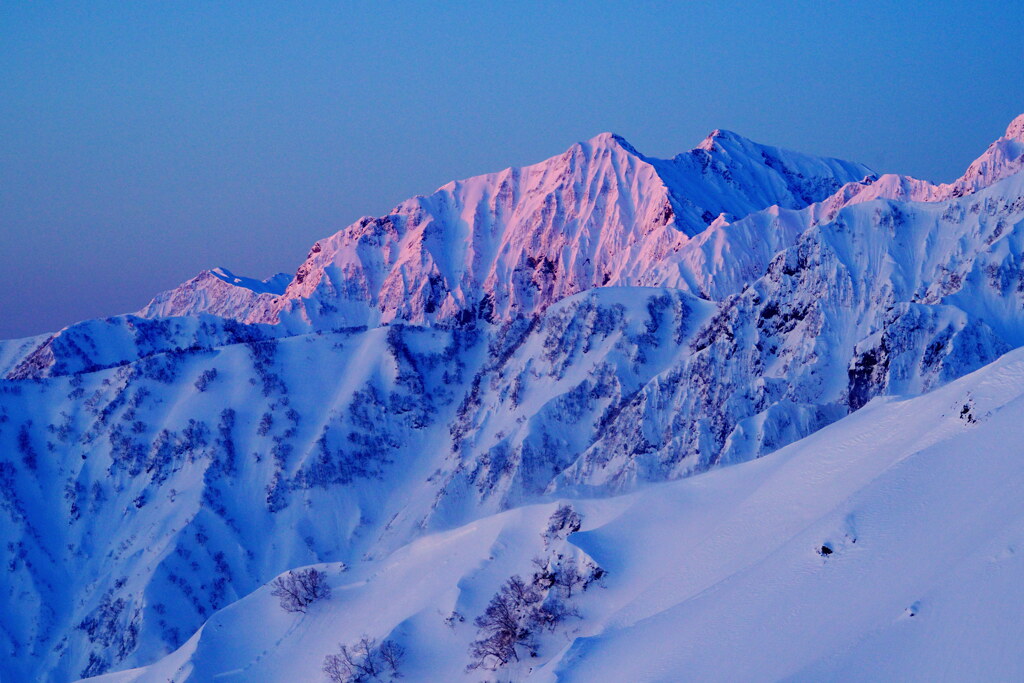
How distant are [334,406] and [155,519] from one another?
2652cm

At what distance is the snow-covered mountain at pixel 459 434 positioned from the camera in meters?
50.7

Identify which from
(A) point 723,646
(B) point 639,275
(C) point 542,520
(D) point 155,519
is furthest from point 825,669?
(B) point 639,275

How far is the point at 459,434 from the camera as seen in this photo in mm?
120625

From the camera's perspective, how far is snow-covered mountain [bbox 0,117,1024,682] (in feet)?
166

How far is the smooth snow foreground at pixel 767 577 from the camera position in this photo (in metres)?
22.4

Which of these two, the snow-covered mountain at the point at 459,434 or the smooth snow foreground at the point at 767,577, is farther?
the snow-covered mountain at the point at 459,434

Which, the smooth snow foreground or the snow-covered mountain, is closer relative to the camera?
the smooth snow foreground

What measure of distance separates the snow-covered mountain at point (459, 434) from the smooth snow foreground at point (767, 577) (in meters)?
0.35

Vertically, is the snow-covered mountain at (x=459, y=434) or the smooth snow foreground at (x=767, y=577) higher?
the snow-covered mountain at (x=459, y=434)

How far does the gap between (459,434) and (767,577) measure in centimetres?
9191

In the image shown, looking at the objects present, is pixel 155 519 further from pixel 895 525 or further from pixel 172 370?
pixel 895 525

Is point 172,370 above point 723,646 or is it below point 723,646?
above

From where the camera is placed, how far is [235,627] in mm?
55375

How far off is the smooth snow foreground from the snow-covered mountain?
0.35 metres
